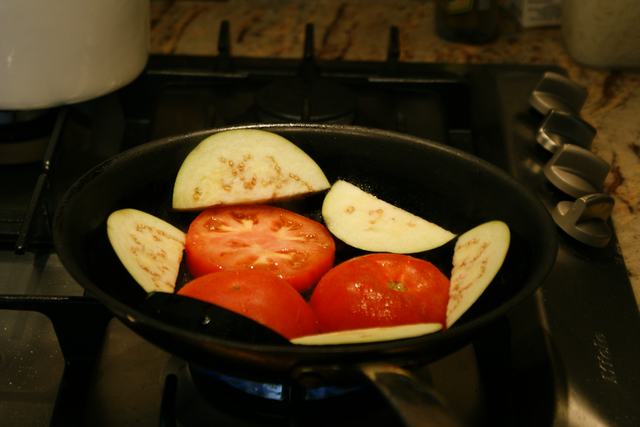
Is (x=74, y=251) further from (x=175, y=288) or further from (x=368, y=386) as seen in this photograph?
(x=368, y=386)

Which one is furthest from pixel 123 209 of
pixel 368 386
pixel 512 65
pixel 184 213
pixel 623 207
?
pixel 512 65

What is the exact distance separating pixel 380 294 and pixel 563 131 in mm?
452

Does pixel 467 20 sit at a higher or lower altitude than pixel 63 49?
lower

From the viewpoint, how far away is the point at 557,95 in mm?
1061

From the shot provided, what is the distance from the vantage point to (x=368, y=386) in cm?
66

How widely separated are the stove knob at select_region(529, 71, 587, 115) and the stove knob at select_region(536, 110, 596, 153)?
6 cm

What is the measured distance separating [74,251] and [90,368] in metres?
0.16

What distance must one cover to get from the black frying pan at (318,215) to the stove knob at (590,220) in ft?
0.52

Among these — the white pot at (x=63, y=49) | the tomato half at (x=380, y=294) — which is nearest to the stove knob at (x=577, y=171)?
the tomato half at (x=380, y=294)

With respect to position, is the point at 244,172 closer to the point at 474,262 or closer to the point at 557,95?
the point at 474,262

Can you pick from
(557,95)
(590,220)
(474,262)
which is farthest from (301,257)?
(557,95)

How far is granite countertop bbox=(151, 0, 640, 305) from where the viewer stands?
117cm

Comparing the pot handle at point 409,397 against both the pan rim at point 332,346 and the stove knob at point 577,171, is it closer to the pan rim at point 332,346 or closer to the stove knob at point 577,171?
the pan rim at point 332,346

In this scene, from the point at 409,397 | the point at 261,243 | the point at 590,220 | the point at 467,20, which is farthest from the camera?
the point at 467,20
